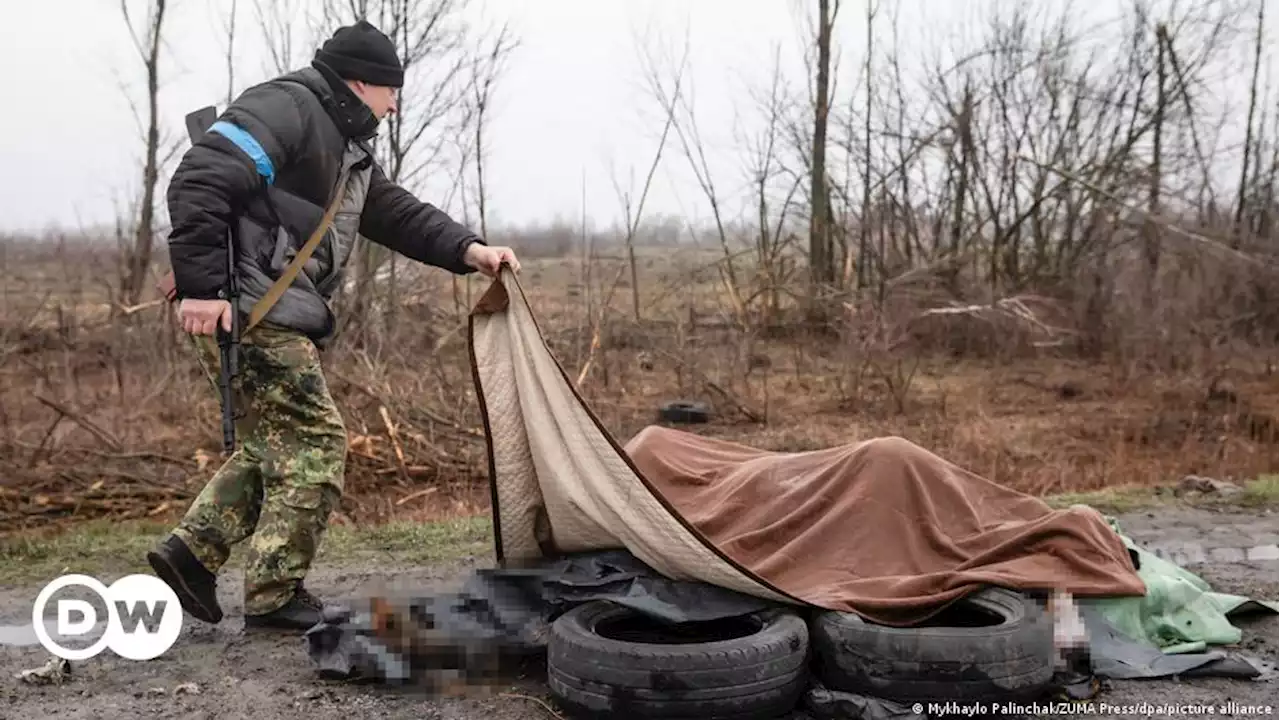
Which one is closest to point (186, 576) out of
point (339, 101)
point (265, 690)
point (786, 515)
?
point (265, 690)

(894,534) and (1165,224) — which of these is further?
(1165,224)

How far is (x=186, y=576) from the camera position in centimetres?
442

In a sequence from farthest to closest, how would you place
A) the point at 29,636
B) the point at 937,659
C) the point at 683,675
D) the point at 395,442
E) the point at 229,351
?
the point at 395,442 → the point at 29,636 → the point at 229,351 → the point at 937,659 → the point at 683,675

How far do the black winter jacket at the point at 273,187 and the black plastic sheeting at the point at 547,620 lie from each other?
1154 mm

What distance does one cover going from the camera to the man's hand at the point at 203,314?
164 inches

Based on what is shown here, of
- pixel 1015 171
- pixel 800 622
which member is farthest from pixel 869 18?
pixel 800 622

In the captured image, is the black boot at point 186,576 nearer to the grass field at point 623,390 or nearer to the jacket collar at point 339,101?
the jacket collar at point 339,101

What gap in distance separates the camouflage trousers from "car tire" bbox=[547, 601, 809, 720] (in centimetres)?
118

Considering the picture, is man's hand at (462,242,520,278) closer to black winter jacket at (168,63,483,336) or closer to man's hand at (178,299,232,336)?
black winter jacket at (168,63,483,336)

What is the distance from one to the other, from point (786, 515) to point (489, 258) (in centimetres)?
149

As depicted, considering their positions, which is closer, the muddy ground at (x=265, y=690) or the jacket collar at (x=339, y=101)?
the muddy ground at (x=265, y=690)

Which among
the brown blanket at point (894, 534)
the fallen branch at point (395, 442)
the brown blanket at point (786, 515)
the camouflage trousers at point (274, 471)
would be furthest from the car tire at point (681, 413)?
the camouflage trousers at point (274, 471)

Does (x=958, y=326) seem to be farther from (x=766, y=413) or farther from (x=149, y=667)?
(x=149, y=667)

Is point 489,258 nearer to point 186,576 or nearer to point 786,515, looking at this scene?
point 786,515
